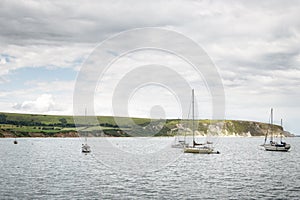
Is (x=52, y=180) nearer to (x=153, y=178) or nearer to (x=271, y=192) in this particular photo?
(x=153, y=178)

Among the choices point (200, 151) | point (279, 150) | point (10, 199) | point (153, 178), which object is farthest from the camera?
point (279, 150)

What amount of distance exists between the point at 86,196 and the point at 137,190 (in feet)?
31.3

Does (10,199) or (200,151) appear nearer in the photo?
(10,199)

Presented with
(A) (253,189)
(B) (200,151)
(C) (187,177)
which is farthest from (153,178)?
(B) (200,151)

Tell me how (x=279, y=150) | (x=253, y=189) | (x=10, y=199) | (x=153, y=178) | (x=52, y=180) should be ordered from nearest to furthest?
(x=10, y=199)
(x=253, y=189)
(x=52, y=180)
(x=153, y=178)
(x=279, y=150)

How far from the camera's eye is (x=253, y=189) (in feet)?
223

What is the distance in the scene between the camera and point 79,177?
82.2 metres

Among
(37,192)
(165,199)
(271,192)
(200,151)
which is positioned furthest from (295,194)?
(200,151)

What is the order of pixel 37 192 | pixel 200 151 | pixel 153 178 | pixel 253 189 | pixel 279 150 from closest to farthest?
pixel 37 192, pixel 253 189, pixel 153 178, pixel 200 151, pixel 279 150

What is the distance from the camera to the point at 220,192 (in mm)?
64625

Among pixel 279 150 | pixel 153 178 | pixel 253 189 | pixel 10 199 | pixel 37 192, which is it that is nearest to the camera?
pixel 10 199

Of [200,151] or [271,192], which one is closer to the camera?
[271,192]

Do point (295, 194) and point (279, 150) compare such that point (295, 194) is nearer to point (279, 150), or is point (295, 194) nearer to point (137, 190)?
point (137, 190)

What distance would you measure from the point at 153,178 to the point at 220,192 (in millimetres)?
20049
